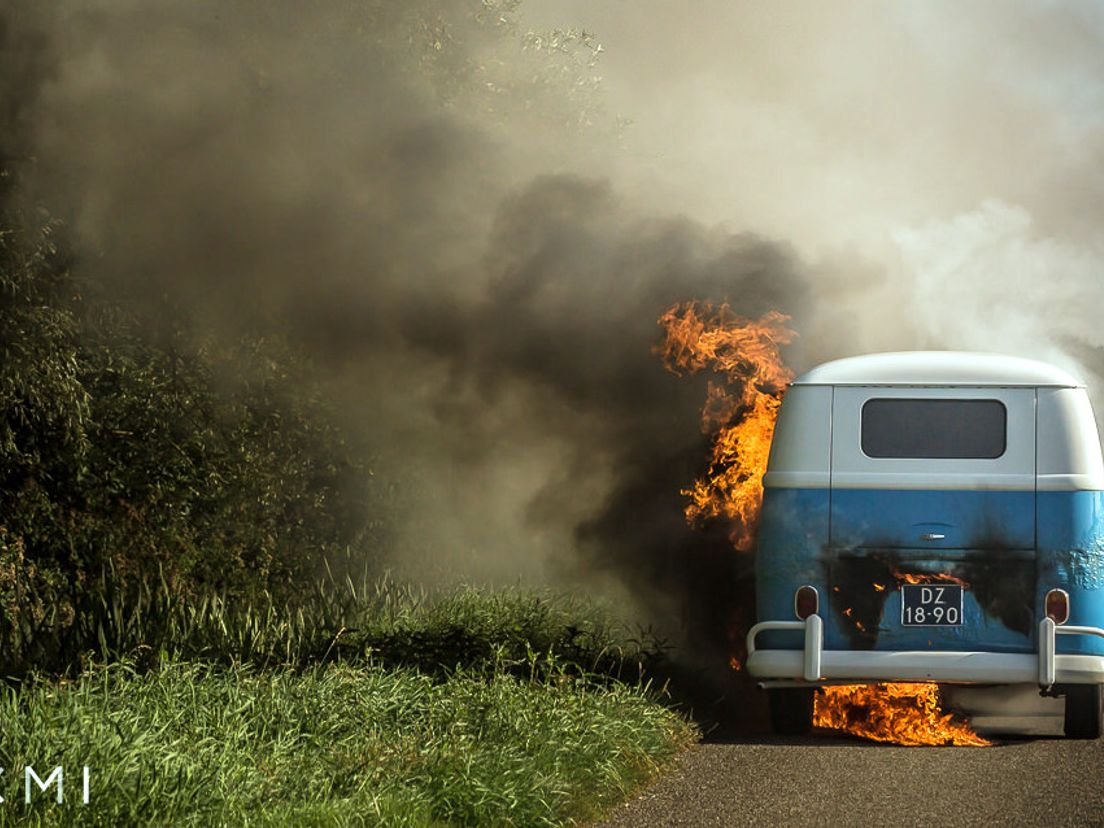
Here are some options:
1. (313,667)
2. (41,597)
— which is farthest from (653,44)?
(313,667)

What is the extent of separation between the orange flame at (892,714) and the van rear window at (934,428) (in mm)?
1564

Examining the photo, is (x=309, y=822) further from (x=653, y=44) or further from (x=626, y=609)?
(x=653, y=44)

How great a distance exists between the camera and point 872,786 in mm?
9766

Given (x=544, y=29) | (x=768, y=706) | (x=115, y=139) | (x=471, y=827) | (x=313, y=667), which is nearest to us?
(x=471, y=827)

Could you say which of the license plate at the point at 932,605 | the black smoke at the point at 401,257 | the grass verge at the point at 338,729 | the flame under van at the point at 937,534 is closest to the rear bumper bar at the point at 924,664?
the flame under van at the point at 937,534

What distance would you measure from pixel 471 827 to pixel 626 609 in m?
9.91

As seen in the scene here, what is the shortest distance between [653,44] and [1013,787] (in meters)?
23.5

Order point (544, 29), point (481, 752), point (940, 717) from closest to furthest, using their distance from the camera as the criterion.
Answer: point (481, 752) → point (940, 717) → point (544, 29)

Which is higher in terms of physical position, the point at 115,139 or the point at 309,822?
the point at 115,139

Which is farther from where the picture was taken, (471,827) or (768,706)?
(768,706)

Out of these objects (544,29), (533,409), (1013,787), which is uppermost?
(544,29)

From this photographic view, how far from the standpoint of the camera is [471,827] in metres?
8.02

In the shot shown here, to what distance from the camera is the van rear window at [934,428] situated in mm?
11812

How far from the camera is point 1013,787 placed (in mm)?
9750
